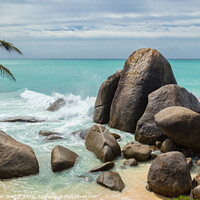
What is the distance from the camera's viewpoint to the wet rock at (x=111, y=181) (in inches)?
258

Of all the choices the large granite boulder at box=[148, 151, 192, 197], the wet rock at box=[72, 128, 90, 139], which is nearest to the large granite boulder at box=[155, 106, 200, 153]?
the large granite boulder at box=[148, 151, 192, 197]

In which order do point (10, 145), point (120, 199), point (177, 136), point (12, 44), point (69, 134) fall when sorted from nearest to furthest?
point (120, 199) < point (10, 145) < point (177, 136) < point (69, 134) < point (12, 44)

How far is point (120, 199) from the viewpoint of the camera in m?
6.12

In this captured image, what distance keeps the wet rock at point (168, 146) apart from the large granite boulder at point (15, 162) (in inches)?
159

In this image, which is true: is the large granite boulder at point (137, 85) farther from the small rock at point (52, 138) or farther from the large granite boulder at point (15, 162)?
the large granite boulder at point (15, 162)

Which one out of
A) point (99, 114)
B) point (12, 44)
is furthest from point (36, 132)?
point (12, 44)

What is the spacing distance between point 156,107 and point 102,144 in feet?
8.98

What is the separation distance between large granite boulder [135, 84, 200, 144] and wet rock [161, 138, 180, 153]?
74 cm

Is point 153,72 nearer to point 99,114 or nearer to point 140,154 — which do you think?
point 99,114

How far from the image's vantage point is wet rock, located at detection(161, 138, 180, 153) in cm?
862

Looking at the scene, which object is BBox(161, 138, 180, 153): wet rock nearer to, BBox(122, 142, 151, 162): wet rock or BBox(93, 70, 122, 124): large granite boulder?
BBox(122, 142, 151, 162): wet rock

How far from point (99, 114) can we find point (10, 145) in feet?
19.7

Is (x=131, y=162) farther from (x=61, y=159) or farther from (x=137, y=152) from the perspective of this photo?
(x=61, y=159)

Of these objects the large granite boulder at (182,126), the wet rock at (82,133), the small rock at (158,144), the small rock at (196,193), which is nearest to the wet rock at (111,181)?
the small rock at (196,193)
